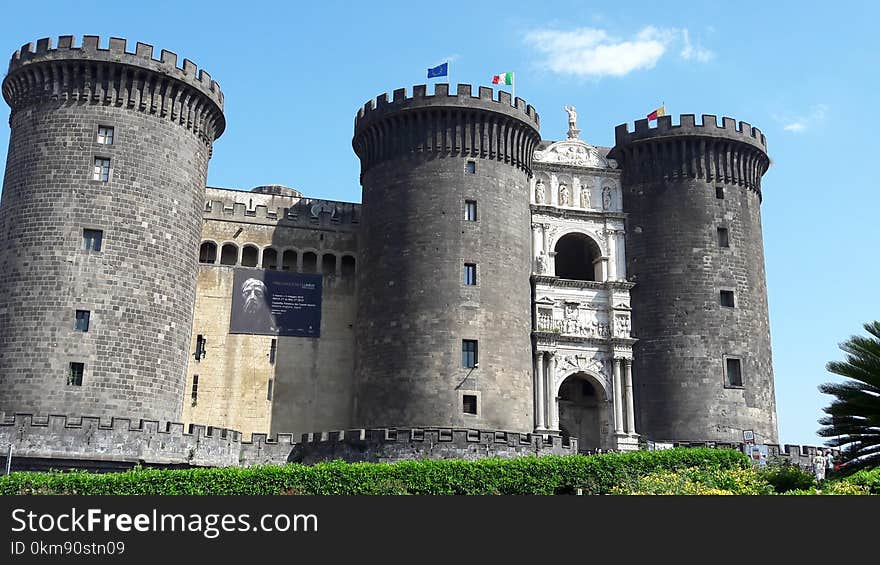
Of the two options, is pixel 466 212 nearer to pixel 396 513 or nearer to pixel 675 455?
pixel 675 455

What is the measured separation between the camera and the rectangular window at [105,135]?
42156 millimetres

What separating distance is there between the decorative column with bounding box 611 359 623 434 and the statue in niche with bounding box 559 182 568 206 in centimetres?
899

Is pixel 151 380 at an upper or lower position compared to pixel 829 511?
upper

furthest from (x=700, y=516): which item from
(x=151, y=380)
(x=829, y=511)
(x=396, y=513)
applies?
(x=151, y=380)

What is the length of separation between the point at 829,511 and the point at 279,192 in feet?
147

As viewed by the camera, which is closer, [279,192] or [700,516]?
[700,516]

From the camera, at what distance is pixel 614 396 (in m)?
47.5

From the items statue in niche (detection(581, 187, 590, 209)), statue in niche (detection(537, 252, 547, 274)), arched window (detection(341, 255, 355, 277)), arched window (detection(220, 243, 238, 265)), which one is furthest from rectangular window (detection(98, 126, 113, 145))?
statue in niche (detection(581, 187, 590, 209))

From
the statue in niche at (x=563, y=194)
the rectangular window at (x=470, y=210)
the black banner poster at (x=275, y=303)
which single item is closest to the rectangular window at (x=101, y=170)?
the black banner poster at (x=275, y=303)

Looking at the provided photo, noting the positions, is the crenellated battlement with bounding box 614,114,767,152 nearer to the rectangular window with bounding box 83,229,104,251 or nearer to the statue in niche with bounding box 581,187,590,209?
the statue in niche with bounding box 581,187,590,209

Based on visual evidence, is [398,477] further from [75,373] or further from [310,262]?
[310,262]

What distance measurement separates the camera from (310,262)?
50.2 metres

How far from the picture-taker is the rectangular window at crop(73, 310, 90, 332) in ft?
129

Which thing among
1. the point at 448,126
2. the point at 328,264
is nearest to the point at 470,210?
the point at 448,126
